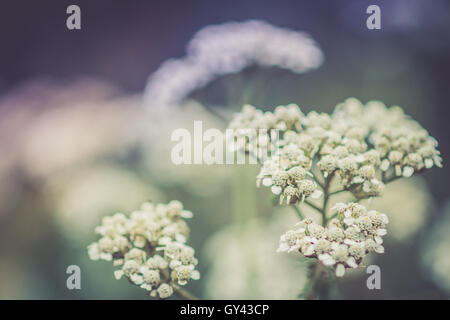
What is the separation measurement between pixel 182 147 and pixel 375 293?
148 cm

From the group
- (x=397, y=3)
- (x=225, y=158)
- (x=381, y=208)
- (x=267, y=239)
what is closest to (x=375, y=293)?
(x=381, y=208)

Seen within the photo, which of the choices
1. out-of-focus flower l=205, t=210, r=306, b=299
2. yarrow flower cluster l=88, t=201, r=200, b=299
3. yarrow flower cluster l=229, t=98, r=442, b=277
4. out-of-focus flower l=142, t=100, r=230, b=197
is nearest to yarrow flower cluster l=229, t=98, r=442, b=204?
yarrow flower cluster l=229, t=98, r=442, b=277

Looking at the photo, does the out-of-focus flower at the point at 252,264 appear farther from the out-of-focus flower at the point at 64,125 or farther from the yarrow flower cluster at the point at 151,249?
the out-of-focus flower at the point at 64,125

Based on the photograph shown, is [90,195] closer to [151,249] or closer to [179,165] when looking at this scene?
[179,165]

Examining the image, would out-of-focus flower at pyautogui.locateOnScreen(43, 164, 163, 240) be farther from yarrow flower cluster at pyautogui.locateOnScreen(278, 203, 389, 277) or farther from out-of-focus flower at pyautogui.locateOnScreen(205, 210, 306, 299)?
yarrow flower cluster at pyautogui.locateOnScreen(278, 203, 389, 277)

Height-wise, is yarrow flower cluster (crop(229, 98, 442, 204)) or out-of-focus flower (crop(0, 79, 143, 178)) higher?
out-of-focus flower (crop(0, 79, 143, 178))

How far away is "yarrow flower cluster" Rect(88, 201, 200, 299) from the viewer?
1.18m

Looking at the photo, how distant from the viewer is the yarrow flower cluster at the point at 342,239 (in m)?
1.05

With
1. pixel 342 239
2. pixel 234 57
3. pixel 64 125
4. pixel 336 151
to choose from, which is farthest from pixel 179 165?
pixel 342 239

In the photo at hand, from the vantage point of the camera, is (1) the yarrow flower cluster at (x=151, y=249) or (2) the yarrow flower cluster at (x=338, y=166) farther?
(1) the yarrow flower cluster at (x=151, y=249)

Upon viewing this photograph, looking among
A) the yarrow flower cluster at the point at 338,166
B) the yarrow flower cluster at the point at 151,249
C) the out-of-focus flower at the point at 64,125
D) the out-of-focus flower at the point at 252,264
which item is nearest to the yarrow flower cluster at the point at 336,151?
the yarrow flower cluster at the point at 338,166

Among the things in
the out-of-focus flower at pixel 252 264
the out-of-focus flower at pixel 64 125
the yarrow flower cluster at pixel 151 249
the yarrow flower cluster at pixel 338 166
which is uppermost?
the out-of-focus flower at pixel 64 125

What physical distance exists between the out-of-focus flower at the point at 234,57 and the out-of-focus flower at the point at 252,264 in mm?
785

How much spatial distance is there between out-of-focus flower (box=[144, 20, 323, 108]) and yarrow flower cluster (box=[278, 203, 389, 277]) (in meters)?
1.20
